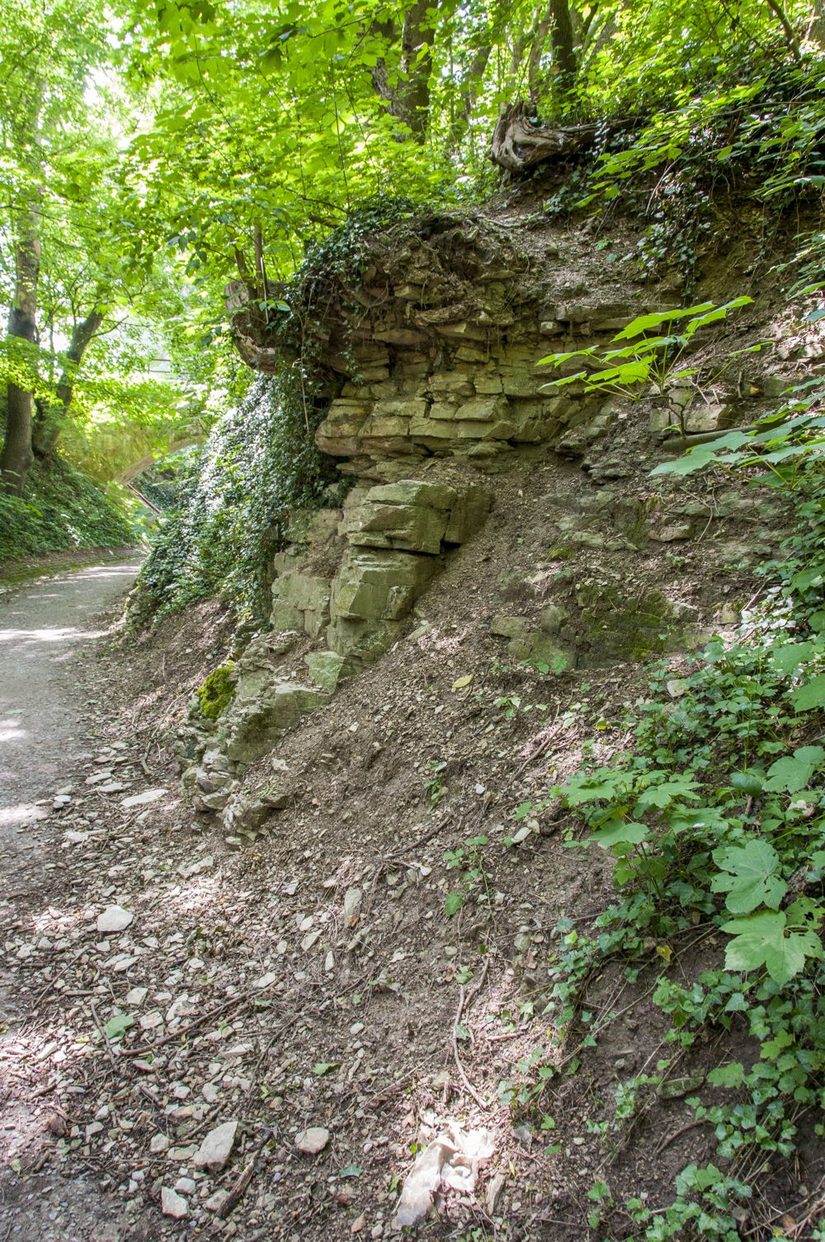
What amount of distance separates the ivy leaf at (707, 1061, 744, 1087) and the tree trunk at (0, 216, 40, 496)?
1617cm

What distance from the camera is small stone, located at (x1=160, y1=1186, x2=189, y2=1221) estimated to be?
7.07 ft

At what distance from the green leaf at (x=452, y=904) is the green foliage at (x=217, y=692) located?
11.2 ft

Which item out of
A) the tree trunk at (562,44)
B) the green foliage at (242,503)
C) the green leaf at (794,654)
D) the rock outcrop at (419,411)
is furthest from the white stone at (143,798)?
the tree trunk at (562,44)

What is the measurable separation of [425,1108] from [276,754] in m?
2.79

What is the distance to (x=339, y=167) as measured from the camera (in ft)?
17.8

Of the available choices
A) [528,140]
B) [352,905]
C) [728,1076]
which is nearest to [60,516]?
[528,140]

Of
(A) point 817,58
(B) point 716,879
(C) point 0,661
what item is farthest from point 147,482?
(B) point 716,879

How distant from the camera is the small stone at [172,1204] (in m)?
2.16

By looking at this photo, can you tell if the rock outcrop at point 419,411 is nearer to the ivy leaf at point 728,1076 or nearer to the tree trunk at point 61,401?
the ivy leaf at point 728,1076

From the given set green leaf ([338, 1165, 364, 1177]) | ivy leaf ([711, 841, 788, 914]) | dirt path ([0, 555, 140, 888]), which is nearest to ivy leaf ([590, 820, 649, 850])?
ivy leaf ([711, 841, 788, 914])

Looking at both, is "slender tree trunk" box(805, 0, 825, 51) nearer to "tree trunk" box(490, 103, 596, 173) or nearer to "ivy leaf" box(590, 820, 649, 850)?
"tree trunk" box(490, 103, 596, 173)

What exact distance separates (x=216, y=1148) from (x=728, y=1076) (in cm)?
197

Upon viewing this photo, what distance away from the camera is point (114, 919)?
371cm

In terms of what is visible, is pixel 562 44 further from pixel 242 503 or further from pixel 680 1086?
pixel 680 1086
